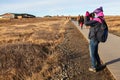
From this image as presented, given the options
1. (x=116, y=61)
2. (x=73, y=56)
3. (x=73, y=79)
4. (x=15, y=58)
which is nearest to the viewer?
(x=73, y=79)

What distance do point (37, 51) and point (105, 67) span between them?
412 centimetres

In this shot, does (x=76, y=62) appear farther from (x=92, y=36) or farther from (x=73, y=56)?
(x=92, y=36)

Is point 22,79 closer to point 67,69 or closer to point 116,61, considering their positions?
point 67,69

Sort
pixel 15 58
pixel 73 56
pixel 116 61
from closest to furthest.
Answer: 1. pixel 116 61
2. pixel 15 58
3. pixel 73 56

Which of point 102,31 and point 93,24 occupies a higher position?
point 93,24

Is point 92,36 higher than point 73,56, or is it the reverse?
point 92,36

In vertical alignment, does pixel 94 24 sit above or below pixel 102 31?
above

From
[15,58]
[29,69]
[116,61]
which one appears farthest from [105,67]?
[15,58]

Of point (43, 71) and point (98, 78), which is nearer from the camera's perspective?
point (98, 78)

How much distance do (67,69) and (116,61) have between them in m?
1.87

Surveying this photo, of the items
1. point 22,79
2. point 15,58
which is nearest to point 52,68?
point 22,79

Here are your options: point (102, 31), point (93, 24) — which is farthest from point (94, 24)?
point (102, 31)

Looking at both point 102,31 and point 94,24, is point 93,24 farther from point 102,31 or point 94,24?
point 102,31

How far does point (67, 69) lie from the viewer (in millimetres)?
10516
